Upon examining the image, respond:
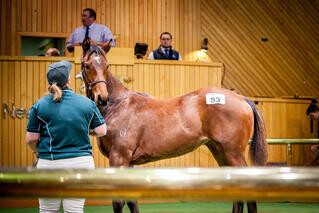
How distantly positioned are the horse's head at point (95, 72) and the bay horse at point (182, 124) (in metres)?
0.13

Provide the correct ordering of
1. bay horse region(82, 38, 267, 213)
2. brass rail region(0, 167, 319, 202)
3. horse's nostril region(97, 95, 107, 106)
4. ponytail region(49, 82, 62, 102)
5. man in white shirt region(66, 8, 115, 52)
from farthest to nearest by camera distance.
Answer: man in white shirt region(66, 8, 115, 52)
bay horse region(82, 38, 267, 213)
horse's nostril region(97, 95, 107, 106)
ponytail region(49, 82, 62, 102)
brass rail region(0, 167, 319, 202)

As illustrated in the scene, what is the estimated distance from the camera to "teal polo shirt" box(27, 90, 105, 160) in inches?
143

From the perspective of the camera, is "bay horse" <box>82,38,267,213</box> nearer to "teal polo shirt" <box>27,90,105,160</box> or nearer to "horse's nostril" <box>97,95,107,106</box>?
"horse's nostril" <box>97,95,107,106</box>

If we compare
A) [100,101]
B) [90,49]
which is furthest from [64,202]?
[90,49]

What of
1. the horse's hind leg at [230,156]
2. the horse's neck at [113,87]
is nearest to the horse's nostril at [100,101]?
the horse's neck at [113,87]

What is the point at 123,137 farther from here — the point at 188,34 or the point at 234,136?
the point at 188,34

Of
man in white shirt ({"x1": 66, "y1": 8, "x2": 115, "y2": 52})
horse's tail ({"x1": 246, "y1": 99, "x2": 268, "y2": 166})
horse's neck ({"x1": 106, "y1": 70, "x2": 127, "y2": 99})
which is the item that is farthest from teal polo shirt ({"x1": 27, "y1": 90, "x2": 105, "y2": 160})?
man in white shirt ({"x1": 66, "y1": 8, "x2": 115, "y2": 52})

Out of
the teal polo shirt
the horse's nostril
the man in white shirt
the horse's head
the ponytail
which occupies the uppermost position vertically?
the man in white shirt

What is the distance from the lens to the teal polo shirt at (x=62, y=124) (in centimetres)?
363

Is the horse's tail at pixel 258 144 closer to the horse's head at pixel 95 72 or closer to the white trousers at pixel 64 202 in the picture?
the horse's head at pixel 95 72

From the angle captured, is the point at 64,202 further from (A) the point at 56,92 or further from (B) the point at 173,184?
(B) the point at 173,184

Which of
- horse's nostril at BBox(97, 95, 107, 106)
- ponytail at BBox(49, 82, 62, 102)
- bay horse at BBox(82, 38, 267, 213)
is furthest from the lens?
bay horse at BBox(82, 38, 267, 213)

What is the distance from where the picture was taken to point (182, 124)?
6.03 meters

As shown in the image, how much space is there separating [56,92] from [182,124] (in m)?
2.62
